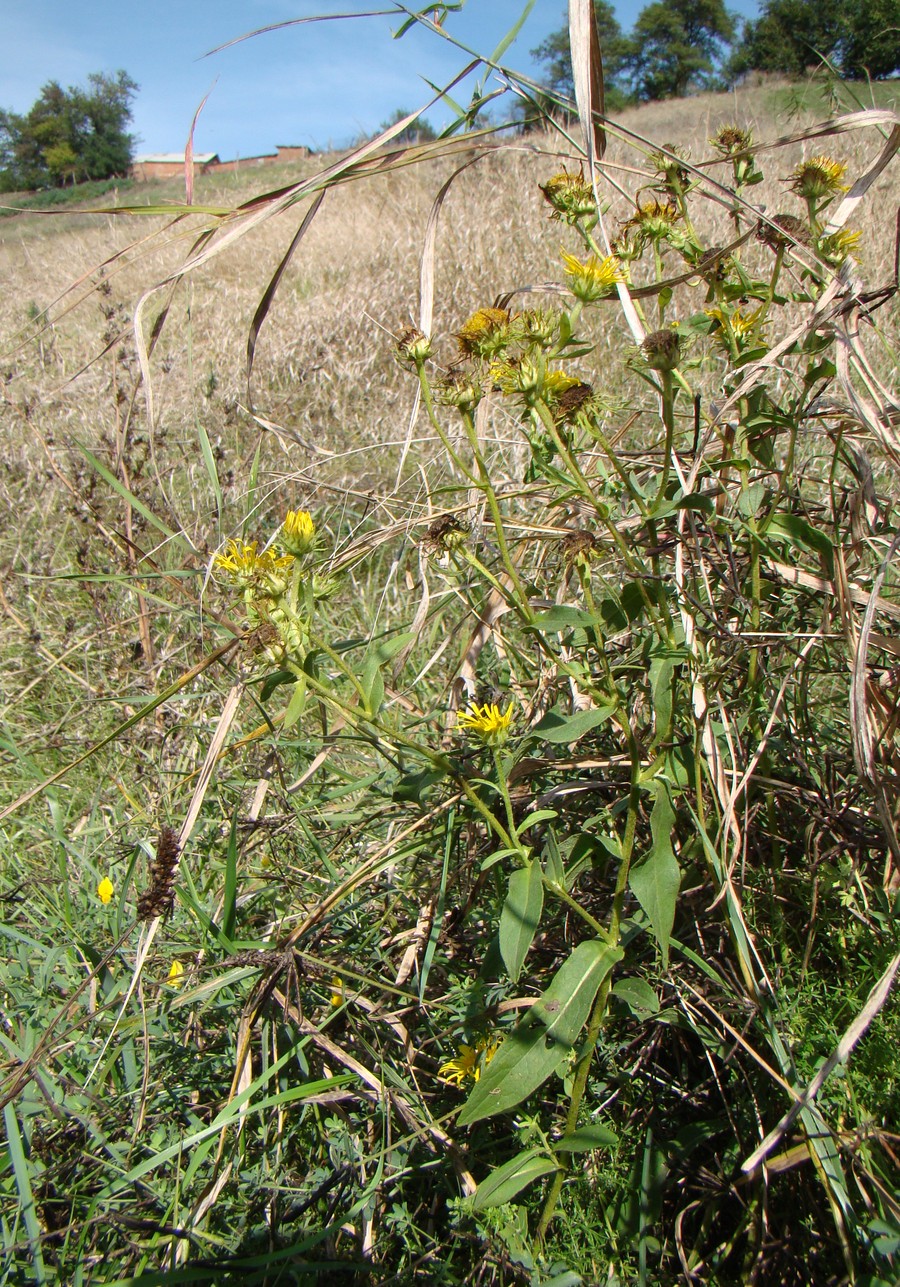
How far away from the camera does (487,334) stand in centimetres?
116

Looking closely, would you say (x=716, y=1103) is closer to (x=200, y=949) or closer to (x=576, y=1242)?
(x=576, y=1242)

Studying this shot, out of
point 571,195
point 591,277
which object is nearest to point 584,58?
point 571,195

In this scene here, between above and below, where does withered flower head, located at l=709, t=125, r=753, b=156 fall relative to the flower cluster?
above

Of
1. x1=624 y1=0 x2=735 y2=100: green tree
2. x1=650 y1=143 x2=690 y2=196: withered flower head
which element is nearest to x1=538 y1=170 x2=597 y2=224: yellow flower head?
x1=650 y1=143 x2=690 y2=196: withered flower head

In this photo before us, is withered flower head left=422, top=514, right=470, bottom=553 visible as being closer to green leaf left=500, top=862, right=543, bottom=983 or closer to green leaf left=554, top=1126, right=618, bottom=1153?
green leaf left=500, top=862, right=543, bottom=983

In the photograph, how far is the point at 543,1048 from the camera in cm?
95

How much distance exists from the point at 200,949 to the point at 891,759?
1.11 metres

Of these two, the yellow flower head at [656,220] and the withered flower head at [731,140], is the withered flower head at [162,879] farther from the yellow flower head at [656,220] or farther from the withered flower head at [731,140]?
the withered flower head at [731,140]

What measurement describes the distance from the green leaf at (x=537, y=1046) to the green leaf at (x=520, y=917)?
0.06 meters

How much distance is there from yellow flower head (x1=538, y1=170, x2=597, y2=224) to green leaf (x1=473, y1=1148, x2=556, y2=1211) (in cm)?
132

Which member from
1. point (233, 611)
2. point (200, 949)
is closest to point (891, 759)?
point (200, 949)

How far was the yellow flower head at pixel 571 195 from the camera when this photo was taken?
4.17 feet

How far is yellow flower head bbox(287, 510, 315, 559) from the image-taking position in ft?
3.33

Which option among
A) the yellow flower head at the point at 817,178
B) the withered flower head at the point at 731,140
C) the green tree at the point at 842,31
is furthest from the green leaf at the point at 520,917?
the green tree at the point at 842,31
